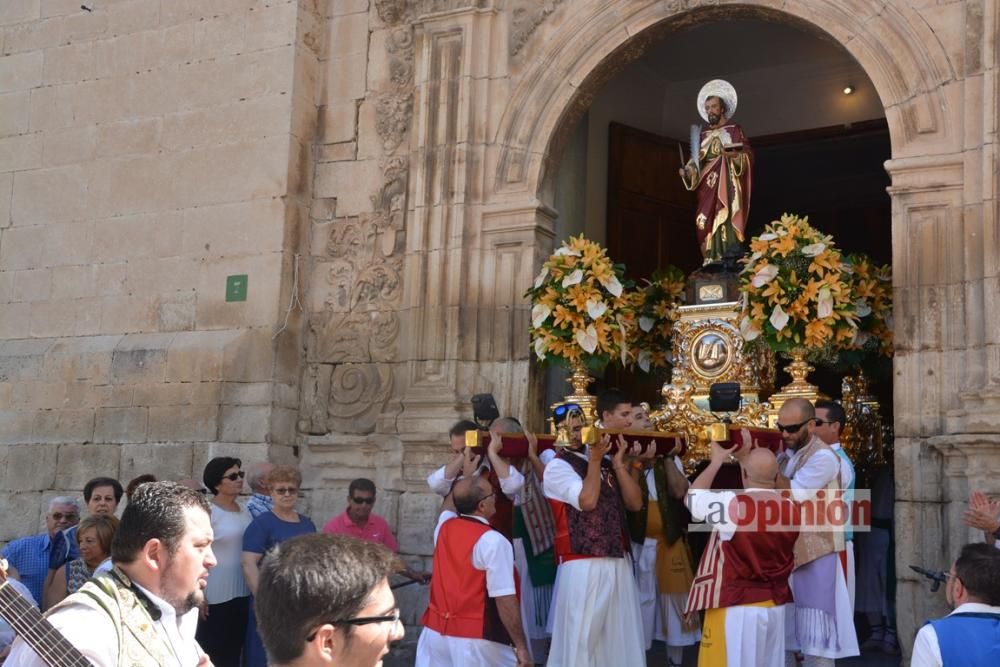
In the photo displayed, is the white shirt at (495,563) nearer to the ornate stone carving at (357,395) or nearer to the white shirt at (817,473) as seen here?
the white shirt at (817,473)

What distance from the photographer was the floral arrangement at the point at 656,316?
8758mm

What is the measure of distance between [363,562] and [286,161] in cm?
733

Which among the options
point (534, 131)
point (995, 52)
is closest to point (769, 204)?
point (534, 131)

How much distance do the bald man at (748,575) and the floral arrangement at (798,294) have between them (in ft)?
6.33

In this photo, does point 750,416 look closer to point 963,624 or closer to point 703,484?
point 703,484

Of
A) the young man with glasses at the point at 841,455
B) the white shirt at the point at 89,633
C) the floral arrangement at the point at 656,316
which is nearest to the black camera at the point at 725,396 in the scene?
the young man with glasses at the point at 841,455

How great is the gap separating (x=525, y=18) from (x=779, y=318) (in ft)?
10.6

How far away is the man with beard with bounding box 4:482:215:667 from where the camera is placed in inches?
124

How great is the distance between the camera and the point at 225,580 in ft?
22.1

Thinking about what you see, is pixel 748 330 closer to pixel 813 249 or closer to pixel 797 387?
pixel 797 387

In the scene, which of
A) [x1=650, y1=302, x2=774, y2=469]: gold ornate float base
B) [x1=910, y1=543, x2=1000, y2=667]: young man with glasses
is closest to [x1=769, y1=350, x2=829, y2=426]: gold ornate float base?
[x1=650, y1=302, x2=774, y2=469]: gold ornate float base

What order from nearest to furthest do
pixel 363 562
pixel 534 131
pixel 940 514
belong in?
pixel 363 562, pixel 940 514, pixel 534 131

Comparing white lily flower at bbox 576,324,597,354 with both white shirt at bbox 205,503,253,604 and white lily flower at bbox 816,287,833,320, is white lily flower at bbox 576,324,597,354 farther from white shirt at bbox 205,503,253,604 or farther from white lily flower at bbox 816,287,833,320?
white shirt at bbox 205,503,253,604

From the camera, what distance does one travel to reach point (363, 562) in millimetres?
2461
